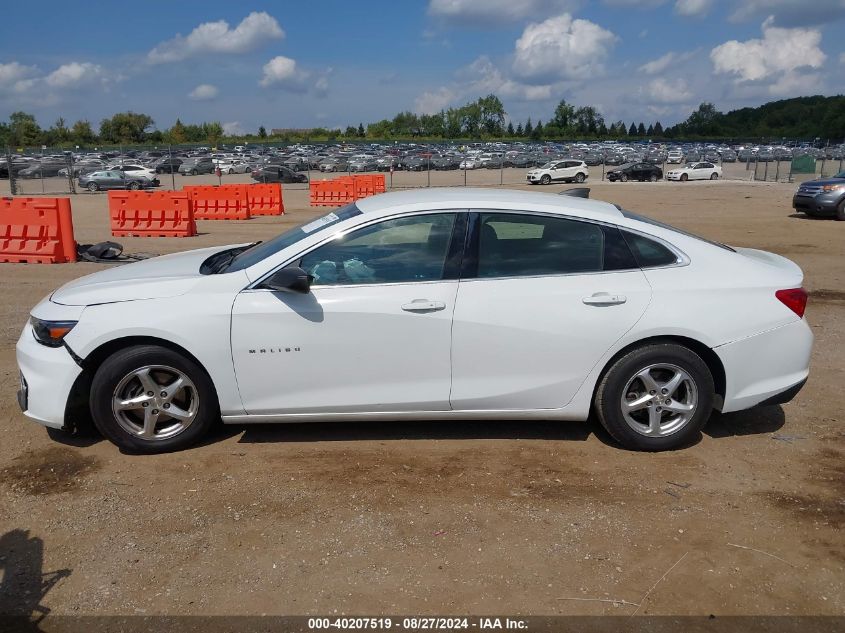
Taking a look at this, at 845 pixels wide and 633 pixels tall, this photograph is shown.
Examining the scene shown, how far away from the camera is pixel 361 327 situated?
4137 millimetres

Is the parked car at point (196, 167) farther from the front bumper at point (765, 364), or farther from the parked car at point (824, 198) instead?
the front bumper at point (765, 364)

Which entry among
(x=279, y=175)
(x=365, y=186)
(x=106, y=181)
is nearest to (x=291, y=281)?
(x=365, y=186)

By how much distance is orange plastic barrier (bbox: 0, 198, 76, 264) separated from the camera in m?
11.9

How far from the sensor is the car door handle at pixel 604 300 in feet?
13.8

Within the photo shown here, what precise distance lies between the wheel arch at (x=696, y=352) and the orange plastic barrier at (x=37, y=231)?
416 inches

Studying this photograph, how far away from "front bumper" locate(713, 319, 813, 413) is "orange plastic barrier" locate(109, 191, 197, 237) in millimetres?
13955

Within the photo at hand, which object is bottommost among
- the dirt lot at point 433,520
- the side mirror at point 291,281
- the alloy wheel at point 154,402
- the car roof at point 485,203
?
the dirt lot at point 433,520

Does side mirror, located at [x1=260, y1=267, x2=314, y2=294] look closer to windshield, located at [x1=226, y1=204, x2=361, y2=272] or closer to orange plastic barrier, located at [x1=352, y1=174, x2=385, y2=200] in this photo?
windshield, located at [x1=226, y1=204, x2=361, y2=272]

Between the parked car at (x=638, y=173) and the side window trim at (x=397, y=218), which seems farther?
the parked car at (x=638, y=173)

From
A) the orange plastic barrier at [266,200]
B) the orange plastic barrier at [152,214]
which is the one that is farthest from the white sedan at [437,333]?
the orange plastic barrier at [266,200]

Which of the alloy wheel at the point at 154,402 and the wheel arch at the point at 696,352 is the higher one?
the wheel arch at the point at 696,352

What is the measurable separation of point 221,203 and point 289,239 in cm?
1685

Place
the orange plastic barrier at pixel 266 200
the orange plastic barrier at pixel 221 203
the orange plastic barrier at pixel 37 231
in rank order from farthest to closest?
the orange plastic barrier at pixel 266 200
the orange plastic barrier at pixel 221 203
the orange plastic barrier at pixel 37 231

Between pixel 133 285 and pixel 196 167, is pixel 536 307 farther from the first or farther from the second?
pixel 196 167
